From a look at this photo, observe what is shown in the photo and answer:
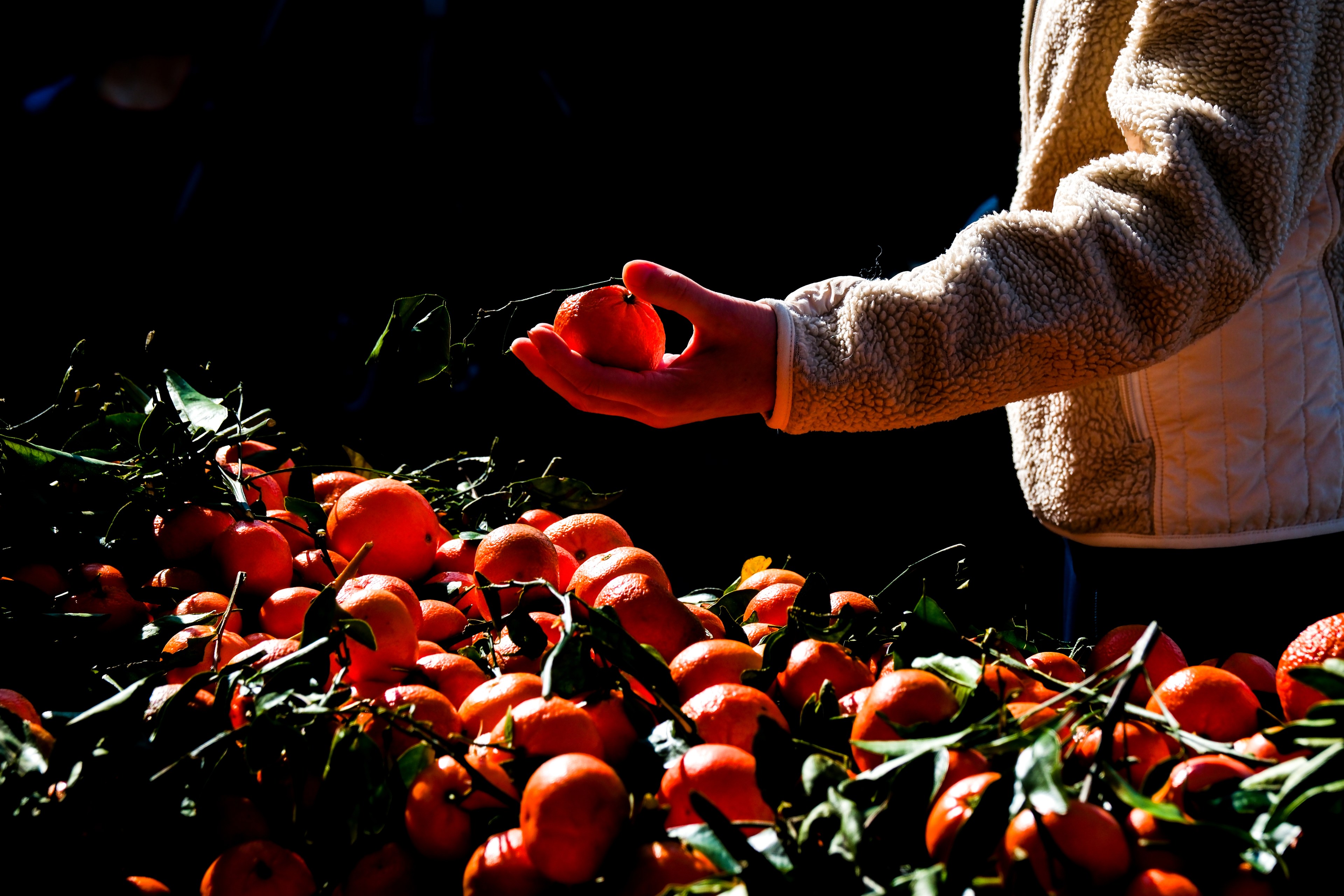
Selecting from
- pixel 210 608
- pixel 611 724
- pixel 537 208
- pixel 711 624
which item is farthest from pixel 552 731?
pixel 537 208

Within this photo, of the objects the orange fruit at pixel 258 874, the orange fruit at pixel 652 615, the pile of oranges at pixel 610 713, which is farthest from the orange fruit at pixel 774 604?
the orange fruit at pixel 258 874

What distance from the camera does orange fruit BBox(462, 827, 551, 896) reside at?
551mm

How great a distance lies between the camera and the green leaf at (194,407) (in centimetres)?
104

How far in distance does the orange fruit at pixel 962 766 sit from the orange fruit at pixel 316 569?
0.62 metres

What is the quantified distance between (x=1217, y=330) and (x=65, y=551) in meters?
1.21

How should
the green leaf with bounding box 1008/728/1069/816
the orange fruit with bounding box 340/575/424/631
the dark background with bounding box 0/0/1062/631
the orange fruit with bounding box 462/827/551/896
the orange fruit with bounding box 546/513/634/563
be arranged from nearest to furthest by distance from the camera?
the green leaf with bounding box 1008/728/1069/816, the orange fruit with bounding box 462/827/551/896, the orange fruit with bounding box 340/575/424/631, the orange fruit with bounding box 546/513/634/563, the dark background with bounding box 0/0/1062/631

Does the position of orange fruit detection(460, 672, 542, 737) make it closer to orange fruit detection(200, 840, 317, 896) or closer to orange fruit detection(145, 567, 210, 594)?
orange fruit detection(200, 840, 317, 896)

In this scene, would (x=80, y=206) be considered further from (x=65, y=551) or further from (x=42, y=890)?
(x=42, y=890)

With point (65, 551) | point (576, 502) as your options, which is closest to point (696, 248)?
point (576, 502)

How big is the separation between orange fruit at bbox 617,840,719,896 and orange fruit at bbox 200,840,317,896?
0.20 meters

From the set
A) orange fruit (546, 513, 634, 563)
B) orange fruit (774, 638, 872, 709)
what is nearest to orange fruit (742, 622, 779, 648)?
orange fruit (774, 638, 872, 709)

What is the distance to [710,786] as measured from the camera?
0.57 metres

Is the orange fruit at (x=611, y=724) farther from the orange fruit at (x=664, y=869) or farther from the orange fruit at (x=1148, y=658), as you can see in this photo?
the orange fruit at (x=1148, y=658)

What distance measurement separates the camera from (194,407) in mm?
1091
